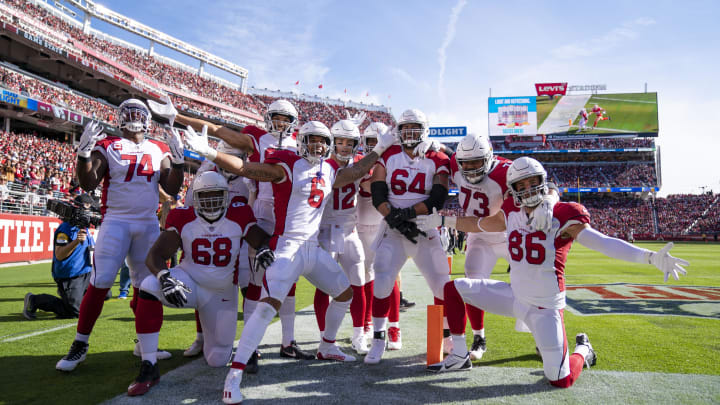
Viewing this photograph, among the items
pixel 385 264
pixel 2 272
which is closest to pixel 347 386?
pixel 385 264

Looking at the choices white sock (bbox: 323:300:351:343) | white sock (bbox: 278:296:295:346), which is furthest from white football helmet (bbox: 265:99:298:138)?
white sock (bbox: 323:300:351:343)

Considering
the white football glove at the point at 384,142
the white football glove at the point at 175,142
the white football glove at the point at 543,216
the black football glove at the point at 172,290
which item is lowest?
the black football glove at the point at 172,290

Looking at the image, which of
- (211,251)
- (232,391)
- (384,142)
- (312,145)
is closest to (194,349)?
(211,251)

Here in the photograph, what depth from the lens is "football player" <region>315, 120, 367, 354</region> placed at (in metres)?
4.54

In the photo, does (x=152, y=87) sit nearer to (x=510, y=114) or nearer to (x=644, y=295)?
(x=510, y=114)

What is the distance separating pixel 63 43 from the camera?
3111cm

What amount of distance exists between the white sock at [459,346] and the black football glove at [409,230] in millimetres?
1068

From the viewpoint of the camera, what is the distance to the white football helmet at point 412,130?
15.4 feet

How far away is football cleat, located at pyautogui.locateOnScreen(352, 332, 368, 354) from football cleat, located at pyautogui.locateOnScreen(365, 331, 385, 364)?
324 millimetres

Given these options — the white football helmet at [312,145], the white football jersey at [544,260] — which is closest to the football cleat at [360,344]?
the white football jersey at [544,260]

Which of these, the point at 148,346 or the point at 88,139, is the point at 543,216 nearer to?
the point at 148,346

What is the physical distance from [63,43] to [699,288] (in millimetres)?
38542

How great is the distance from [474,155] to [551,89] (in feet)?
175

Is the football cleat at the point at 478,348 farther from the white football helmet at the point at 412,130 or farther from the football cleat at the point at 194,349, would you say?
the football cleat at the point at 194,349
